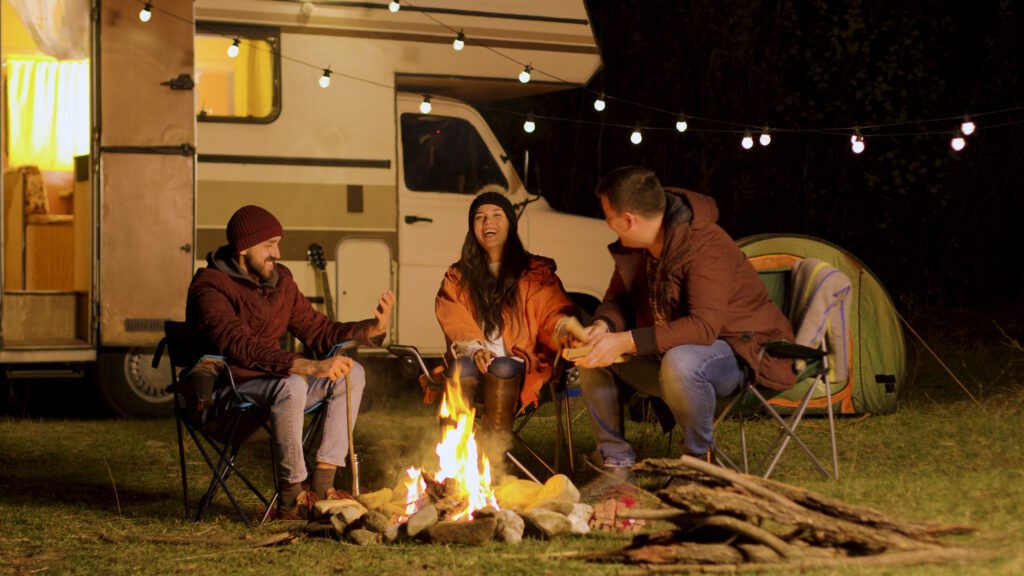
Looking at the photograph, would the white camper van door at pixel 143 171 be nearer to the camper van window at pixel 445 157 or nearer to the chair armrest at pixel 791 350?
the camper van window at pixel 445 157

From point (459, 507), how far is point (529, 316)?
110cm

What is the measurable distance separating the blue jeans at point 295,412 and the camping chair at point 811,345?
4.33 ft

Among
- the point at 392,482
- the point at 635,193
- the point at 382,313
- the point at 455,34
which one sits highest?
the point at 455,34

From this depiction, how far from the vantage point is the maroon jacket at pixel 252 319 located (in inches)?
177

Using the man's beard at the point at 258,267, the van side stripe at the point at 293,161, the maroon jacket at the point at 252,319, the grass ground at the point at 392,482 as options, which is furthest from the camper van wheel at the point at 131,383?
the man's beard at the point at 258,267

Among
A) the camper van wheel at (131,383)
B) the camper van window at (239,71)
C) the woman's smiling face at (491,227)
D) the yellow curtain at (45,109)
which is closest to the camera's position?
the woman's smiling face at (491,227)

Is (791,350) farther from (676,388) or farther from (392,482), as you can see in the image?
(392,482)

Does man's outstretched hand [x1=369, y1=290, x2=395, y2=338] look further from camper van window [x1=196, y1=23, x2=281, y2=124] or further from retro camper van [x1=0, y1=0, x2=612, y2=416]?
camper van window [x1=196, y1=23, x2=281, y2=124]

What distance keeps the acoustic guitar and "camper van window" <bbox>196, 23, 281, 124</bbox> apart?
2.49 ft

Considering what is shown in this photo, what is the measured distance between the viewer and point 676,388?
4199 millimetres

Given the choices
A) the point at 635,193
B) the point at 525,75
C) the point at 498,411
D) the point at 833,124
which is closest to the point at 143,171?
the point at 525,75

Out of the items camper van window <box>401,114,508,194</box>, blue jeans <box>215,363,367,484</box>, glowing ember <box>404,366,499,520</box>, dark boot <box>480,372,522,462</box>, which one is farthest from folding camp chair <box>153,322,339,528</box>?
camper van window <box>401,114,508,194</box>

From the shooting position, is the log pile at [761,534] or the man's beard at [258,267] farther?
the man's beard at [258,267]

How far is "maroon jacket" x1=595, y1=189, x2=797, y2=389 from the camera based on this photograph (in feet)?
14.0
